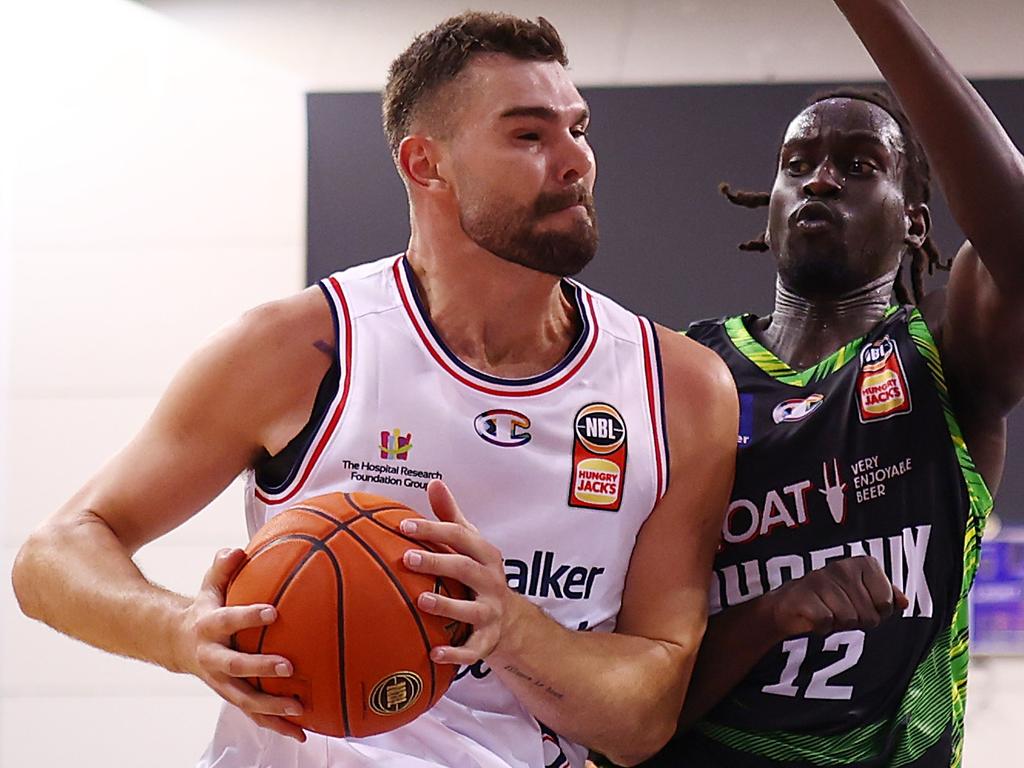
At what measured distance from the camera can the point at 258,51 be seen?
437cm

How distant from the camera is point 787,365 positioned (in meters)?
2.15

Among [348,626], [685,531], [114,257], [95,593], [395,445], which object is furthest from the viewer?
[114,257]

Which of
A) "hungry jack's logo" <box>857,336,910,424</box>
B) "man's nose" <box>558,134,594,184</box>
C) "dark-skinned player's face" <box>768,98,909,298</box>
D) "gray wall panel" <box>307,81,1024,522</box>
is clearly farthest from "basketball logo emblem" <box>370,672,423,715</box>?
"gray wall panel" <box>307,81,1024,522</box>

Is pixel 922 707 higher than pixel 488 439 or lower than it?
lower

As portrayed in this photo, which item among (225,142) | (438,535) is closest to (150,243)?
(225,142)

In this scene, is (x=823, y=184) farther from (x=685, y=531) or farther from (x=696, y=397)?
(x=685, y=531)

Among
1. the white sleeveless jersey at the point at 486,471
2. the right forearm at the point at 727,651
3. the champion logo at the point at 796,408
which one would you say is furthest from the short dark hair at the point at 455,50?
the right forearm at the point at 727,651

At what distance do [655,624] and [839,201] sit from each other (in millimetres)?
750

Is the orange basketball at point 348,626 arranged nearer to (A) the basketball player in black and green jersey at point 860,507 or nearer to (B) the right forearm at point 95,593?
(B) the right forearm at point 95,593

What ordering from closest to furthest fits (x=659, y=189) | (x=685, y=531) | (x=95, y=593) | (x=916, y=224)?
(x=95, y=593) → (x=685, y=531) → (x=916, y=224) → (x=659, y=189)

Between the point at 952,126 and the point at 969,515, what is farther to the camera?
the point at 969,515

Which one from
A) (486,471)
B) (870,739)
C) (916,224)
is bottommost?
(870,739)

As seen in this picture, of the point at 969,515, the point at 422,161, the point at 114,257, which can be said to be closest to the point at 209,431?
the point at 422,161

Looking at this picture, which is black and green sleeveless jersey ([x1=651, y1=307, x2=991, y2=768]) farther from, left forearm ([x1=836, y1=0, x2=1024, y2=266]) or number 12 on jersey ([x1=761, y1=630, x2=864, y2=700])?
left forearm ([x1=836, y1=0, x2=1024, y2=266])
